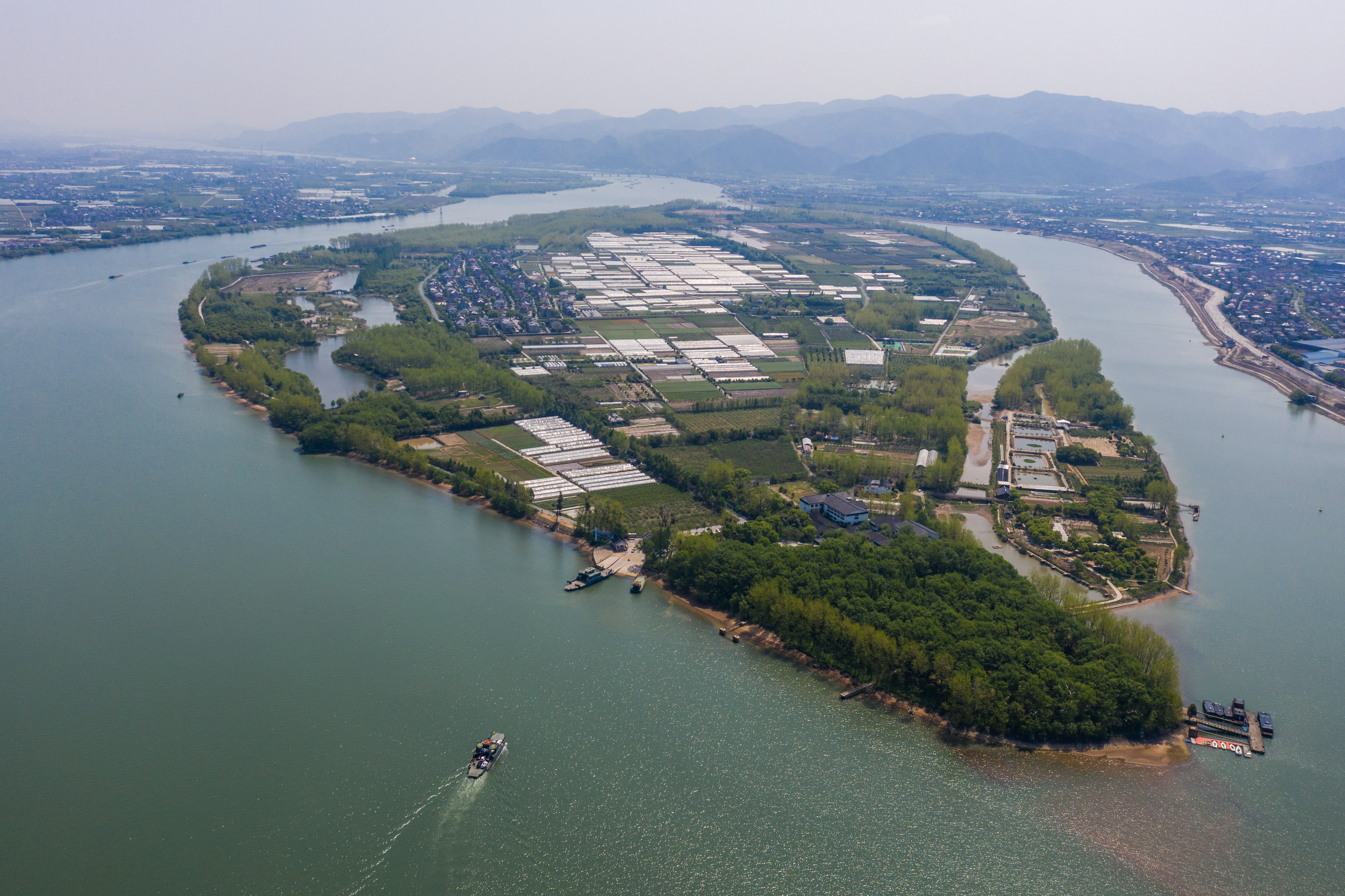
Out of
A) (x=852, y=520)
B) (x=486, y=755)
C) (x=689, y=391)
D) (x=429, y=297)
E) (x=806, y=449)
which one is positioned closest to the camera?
(x=486, y=755)

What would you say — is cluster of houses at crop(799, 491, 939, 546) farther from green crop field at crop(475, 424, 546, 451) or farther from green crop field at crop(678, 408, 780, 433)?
green crop field at crop(475, 424, 546, 451)

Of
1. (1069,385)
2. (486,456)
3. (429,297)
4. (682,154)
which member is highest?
(682,154)

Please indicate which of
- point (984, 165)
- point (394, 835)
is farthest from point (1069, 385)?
point (984, 165)

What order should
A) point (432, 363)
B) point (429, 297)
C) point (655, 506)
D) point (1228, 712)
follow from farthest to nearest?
1. point (429, 297)
2. point (432, 363)
3. point (655, 506)
4. point (1228, 712)

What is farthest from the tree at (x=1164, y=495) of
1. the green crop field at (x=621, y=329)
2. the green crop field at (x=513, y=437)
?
the green crop field at (x=621, y=329)

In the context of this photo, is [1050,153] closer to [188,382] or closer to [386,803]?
[188,382]

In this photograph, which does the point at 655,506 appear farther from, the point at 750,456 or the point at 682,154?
the point at 682,154
